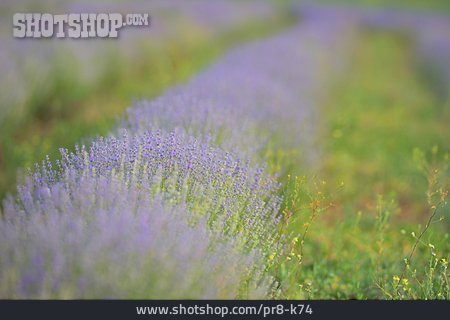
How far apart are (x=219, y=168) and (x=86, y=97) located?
374cm

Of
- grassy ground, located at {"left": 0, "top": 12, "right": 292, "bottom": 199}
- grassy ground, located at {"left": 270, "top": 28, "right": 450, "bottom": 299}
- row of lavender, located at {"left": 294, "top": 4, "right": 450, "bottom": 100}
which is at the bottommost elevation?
grassy ground, located at {"left": 270, "top": 28, "right": 450, "bottom": 299}

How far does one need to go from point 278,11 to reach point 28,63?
10.1m

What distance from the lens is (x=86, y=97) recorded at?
5.62 metres

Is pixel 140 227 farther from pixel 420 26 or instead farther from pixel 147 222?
pixel 420 26

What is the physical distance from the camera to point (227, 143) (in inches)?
110

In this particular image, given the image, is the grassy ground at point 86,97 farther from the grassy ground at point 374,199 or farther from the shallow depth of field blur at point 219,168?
the grassy ground at point 374,199

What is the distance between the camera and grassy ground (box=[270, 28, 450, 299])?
2.50 metres

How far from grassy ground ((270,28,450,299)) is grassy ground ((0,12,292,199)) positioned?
1.40m

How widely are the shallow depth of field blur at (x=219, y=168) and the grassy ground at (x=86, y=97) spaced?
2 centimetres

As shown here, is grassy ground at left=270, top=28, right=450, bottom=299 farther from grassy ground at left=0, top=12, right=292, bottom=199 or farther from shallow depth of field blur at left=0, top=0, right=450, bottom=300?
grassy ground at left=0, top=12, right=292, bottom=199

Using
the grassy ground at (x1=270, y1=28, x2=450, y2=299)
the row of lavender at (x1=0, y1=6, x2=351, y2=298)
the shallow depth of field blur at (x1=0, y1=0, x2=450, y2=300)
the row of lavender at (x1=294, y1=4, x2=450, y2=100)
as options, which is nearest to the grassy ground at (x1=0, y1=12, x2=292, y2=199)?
the shallow depth of field blur at (x1=0, y1=0, x2=450, y2=300)

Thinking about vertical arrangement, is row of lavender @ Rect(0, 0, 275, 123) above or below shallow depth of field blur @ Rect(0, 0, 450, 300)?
above

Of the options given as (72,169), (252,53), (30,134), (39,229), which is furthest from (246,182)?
(252,53)

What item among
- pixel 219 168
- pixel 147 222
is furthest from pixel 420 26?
pixel 147 222
